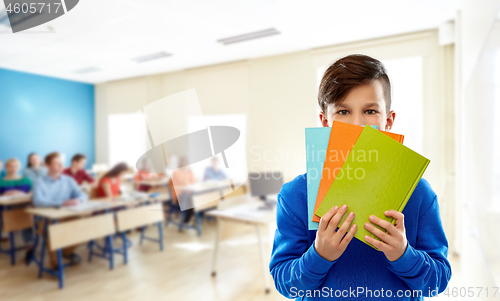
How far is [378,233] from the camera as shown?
1.45 feet

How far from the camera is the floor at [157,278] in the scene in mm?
2525

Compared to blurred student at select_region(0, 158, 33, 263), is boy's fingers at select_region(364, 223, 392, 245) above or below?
above

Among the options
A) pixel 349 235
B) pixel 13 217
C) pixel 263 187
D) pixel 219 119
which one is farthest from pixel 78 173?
pixel 349 235

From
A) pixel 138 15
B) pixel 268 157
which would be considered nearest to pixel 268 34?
pixel 138 15

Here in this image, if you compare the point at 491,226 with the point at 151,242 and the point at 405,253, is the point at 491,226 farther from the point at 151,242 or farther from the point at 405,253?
the point at 151,242

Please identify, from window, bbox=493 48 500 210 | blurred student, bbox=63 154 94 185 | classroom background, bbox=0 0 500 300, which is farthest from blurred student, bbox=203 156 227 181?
blurred student, bbox=63 154 94 185

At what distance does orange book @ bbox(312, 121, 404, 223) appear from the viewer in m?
0.43

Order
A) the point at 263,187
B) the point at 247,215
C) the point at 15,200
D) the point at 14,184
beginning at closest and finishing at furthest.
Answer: the point at 247,215
the point at 263,187
the point at 15,200
the point at 14,184

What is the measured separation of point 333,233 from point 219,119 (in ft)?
1.31

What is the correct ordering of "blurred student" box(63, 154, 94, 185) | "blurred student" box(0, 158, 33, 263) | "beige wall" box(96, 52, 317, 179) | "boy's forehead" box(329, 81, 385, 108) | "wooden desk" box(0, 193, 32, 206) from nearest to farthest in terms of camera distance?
"boy's forehead" box(329, 81, 385, 108), "beige wall" box(96, 52, 317, 179), "wooden desk" box(0, 193, 32, 206), "blurred student" box(0, 158, 33, 263), "blurred student" box(63, 154, 94, 185)

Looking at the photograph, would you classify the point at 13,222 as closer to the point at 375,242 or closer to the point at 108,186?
the point at 108,186

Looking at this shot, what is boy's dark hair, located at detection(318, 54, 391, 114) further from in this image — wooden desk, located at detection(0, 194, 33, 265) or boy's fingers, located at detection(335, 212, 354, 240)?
wooden desk, located at detection(0, 194, 33, 265)

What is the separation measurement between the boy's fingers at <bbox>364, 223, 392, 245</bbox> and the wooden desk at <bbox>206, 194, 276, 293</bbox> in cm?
215

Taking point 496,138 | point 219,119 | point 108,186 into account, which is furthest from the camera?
point 108,186
